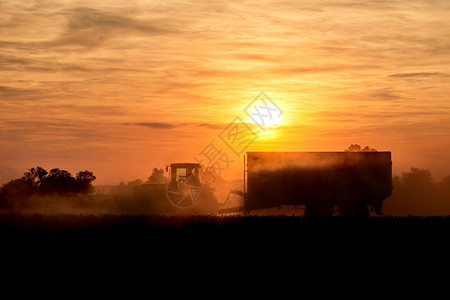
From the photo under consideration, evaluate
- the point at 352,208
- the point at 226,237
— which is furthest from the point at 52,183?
the point at 226,237

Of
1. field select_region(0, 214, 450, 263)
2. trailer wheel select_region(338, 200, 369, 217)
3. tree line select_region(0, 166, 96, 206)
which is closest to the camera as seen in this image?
field select_region(0, 214, 450, 263)

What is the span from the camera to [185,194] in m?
28.8

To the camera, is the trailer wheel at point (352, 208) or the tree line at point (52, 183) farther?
the tree line at point (52, 183)

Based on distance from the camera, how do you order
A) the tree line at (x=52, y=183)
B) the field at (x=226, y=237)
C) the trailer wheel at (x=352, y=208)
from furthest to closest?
the tree line at (x=52, y=183) < the trailer wheel at (x=352, y=208) < the field at (x=226, y=237)

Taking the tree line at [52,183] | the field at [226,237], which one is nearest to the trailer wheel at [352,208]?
the field at [226,237]

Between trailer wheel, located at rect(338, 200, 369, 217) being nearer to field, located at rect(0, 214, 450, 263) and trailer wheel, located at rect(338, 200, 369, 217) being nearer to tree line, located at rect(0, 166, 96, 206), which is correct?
field, located at rect(0, 214, 450, 263)

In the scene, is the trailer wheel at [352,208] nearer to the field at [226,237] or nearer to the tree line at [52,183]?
the field at [226,237]

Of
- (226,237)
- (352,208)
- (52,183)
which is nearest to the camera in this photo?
(226,237)

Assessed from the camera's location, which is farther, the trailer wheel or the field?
the trailer wheel

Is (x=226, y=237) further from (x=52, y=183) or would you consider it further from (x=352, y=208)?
(x=52, y=183)

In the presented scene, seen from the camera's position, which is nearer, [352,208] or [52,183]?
[352,208]

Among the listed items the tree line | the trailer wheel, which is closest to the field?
the trailer wheel

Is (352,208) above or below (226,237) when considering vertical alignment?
above

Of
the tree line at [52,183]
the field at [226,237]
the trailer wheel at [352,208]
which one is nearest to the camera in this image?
the field at [226,237]
